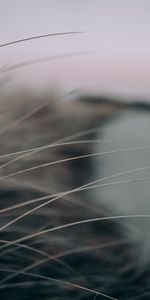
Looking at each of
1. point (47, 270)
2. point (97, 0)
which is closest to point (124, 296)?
point (47, 270)

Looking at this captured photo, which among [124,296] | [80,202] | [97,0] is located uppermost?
[97,0]

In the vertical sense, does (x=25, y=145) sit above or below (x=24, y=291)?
Result: above

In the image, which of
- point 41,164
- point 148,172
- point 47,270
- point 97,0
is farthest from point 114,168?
point 97,0

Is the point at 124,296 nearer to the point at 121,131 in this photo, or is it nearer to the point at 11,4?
the point at 121,131

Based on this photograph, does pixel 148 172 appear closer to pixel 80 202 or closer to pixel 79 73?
pixel 80 202

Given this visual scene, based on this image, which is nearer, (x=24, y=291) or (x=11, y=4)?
(x=11, y=4)

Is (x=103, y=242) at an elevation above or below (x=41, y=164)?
below
